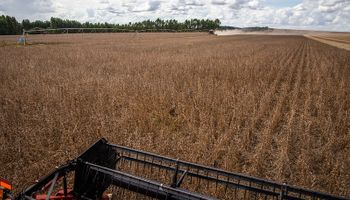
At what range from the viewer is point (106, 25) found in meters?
111

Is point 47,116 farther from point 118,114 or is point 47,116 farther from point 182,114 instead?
point 182,114

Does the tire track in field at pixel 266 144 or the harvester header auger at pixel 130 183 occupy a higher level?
the harvester header auger at pixel 130 183

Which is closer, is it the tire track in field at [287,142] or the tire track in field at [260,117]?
the tire track in field at [287,142]

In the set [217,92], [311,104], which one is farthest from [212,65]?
[311,104]

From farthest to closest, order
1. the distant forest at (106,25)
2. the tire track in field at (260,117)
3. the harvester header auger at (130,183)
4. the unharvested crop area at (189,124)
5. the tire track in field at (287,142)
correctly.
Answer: the distant forest at (106,25)
the tire track in field at (260,117)
the unharvested crop area at (189,124)
the tire track in field at (287,142)
the harvester header auger at (130,183)

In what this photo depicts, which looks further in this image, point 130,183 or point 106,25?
point 106,25

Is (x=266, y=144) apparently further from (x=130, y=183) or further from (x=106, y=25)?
(x=106, y=25)

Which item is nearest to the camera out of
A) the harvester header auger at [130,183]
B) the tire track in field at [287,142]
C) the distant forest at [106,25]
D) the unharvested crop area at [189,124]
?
the harvester header auger at [130,183]

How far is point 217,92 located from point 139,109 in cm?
267

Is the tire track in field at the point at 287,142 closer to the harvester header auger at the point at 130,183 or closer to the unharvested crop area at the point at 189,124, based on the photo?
the unharvested crop area at the point at 189,124

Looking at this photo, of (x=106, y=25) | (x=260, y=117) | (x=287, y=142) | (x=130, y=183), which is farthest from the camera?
(x=106, y=25)

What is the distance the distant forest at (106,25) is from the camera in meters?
70.6

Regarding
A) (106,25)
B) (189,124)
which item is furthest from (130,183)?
(106,25)

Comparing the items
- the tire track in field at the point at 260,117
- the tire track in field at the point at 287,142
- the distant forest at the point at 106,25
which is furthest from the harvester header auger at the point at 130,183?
the distant forest at the point at 106,25
